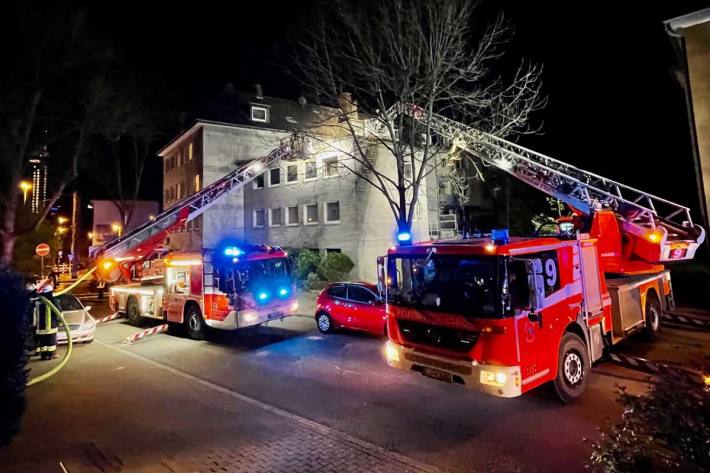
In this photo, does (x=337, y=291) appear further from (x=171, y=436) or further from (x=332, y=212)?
(x=332, y=212)

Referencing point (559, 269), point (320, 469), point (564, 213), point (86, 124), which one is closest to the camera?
point (320, 469)

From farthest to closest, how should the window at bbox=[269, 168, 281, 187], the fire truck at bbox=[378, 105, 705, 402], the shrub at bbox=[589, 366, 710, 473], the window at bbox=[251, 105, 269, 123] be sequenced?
1. the window at bbox=[251, 105, 269, 123]
2. the window at bbox=[269, 168, 281, 187]
3. the fire truck at bbox=[378, 105, 705, 402]
4. the shrub at bbox=[589, 366, 710, 473]

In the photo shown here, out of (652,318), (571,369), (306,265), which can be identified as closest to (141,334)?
(571,369)

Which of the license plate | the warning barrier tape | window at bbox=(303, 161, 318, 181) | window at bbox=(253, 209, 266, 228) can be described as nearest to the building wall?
the warning barrier tape

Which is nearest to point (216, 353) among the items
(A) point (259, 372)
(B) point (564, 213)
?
(A) point (259, 372)

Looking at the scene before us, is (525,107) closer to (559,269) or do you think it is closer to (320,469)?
(559,269)

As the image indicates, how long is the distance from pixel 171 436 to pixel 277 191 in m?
22.3

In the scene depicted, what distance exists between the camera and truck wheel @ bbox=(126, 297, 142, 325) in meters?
15.0

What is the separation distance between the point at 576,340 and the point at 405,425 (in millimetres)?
3022

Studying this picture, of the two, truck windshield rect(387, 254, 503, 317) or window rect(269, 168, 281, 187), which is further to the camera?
window rect(269, 168, 281, 187)

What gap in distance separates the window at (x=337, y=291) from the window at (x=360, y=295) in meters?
0.22

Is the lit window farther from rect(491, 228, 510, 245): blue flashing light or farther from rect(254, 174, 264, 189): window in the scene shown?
rect(491, 228, 510, 245): blue flashing light

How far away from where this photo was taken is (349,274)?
21.3 metres

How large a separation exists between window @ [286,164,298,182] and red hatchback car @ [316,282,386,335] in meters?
15.3
